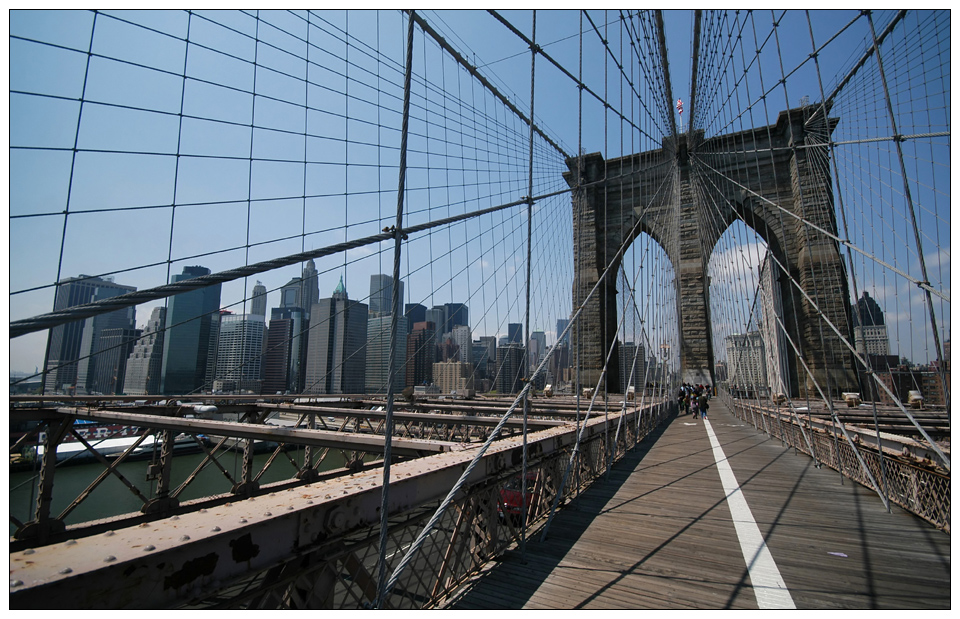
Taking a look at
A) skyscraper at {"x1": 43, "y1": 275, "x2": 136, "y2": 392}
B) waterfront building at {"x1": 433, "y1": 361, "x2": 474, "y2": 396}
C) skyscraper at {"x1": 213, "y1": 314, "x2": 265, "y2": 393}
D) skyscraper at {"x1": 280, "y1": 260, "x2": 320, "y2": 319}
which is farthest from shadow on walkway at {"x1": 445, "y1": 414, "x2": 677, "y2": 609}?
waterfront building at {"x1": 433, "y1": 361, "x2": 474, "y2": 396}

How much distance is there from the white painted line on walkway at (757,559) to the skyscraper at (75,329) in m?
4.16

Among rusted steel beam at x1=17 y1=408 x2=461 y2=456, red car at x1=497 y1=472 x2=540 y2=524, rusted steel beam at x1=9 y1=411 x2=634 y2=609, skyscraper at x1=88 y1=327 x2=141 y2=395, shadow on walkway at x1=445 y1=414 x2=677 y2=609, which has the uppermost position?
skyscraper at x1=88 y1=327 x2=141 y2=395

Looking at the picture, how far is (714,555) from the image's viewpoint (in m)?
2.71

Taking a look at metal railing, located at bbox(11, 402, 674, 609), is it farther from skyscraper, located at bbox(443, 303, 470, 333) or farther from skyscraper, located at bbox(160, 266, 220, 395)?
skyscraper, located at bbox(443, 303, 470, 333)

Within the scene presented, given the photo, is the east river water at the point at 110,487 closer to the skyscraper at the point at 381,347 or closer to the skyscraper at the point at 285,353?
the skyscraper at the point at 381,347

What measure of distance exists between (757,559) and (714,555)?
0.23 metres

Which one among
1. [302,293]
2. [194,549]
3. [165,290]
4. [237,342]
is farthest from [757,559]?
[237,342]

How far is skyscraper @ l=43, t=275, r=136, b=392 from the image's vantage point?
3.26 meters

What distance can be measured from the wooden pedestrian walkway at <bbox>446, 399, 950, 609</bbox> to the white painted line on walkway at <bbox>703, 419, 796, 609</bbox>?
0.02 meters

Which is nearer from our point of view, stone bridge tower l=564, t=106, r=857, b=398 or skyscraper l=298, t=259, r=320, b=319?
skyscraper l=298, t=259, r=320, b=319

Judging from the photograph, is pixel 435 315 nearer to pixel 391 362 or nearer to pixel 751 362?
pixel 751 362

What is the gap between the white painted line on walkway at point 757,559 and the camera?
84.4 inches

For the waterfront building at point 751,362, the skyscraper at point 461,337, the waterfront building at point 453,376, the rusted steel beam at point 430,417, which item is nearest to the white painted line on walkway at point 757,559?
the rusted steel beam at point 430,417

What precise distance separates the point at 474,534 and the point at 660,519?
171 cm
